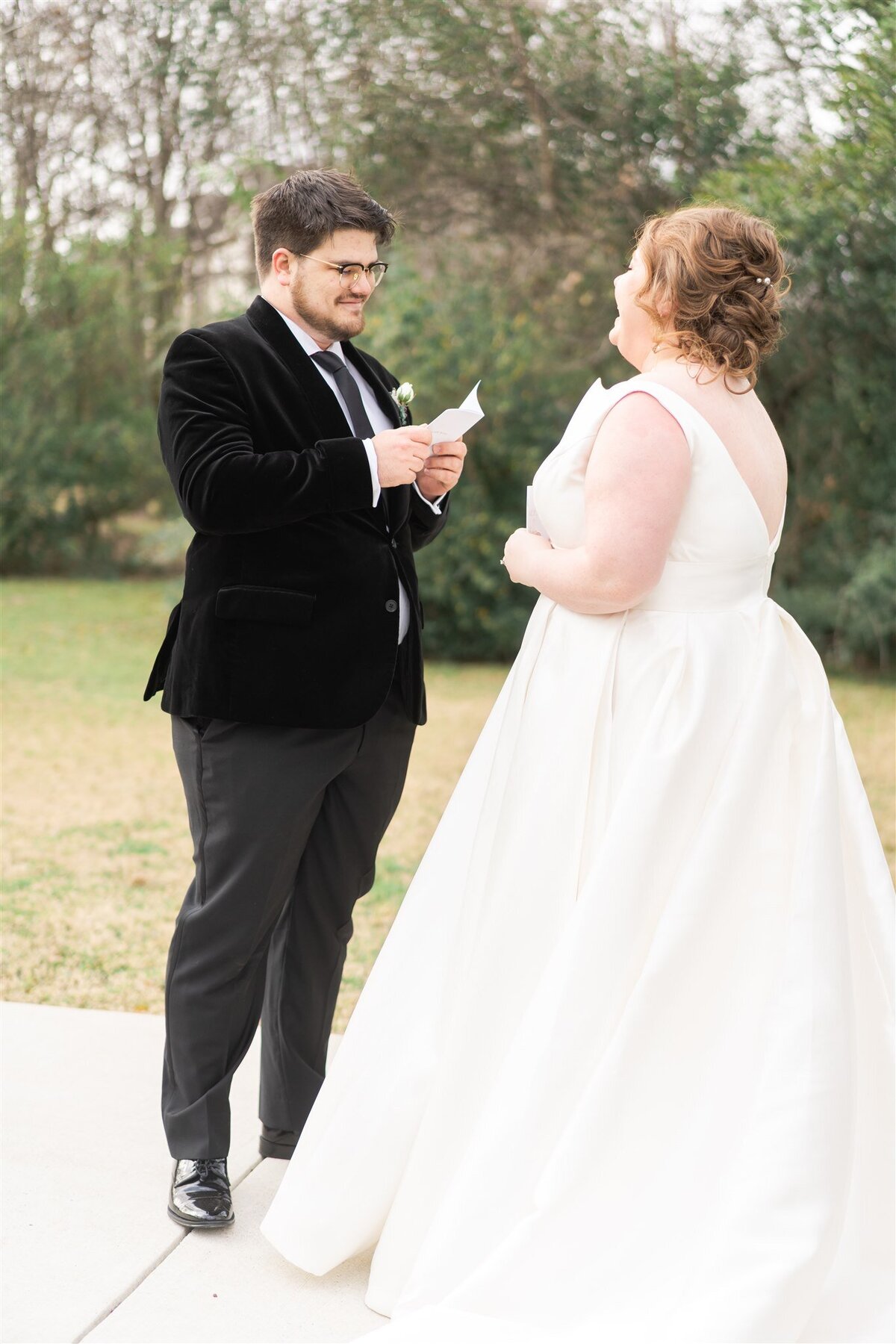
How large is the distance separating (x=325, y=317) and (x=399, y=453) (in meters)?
0.38

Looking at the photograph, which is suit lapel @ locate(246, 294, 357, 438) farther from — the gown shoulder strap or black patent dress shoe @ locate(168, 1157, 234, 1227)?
black patent dress shoe @ locate(168, 1157, 234, 1227)

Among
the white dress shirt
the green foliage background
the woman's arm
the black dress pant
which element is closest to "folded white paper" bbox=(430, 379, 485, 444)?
the white dress shirt

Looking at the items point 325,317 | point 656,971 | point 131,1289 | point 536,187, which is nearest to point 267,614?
point 325,317

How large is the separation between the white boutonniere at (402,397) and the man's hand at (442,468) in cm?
13

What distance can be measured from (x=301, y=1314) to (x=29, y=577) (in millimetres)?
16714

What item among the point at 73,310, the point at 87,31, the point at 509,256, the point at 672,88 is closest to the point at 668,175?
the point at 672,88

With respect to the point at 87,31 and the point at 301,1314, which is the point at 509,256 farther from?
the point at 301,1314

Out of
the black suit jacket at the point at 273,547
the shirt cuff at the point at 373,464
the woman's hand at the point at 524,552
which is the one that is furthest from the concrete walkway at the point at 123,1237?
the shirt cuff at the point at 373,464

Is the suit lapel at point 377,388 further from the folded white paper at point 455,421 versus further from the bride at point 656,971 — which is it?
the bride at point 656,971

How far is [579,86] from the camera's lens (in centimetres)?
1159

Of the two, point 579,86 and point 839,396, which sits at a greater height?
point 579,86

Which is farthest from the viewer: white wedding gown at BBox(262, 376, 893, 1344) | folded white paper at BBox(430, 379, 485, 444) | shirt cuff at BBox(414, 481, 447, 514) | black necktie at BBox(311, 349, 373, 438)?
shirt cuff at BBox(414, 481, 447, 514)

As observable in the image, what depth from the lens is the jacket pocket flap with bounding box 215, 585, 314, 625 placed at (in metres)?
2.80

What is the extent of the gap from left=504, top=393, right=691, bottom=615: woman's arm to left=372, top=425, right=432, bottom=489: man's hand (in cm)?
45
